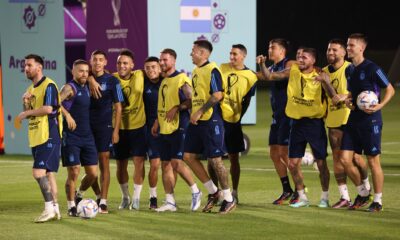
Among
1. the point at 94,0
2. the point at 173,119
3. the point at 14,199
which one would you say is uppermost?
the point at 94,0

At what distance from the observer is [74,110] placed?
12.7 m

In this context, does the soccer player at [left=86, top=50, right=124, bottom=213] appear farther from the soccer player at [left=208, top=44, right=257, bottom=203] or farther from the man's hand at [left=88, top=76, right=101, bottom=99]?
the soccer player at [left=208, top=44, right=257, bottom=203]

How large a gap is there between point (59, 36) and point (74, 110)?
377 inches

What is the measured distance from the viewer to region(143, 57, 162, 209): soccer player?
1342cm

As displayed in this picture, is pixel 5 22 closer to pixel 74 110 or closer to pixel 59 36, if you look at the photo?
pixel 59 36

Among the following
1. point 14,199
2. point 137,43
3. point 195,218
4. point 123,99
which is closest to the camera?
point 195,218

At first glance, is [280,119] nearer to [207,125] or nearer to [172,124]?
[207,125]

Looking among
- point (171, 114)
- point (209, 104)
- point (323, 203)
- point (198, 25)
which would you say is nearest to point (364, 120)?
point (323, 203)

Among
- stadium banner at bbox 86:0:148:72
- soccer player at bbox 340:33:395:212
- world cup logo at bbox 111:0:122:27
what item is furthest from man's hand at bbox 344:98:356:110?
world cup logo at bbox 111:0:122:27

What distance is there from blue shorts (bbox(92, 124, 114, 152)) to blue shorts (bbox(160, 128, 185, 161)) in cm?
70

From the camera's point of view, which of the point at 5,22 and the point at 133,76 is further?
the point at 5,22

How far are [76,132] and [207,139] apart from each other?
1.67m

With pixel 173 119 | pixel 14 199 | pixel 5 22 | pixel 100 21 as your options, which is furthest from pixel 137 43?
pixel 173 119

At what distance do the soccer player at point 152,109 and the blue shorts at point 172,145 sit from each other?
25 cm
